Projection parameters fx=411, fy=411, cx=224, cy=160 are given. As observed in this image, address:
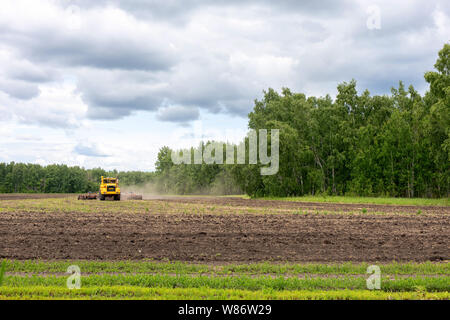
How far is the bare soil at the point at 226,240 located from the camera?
45.5 feet

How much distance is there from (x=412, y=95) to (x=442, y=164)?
2551 cm

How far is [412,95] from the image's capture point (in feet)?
A: 246

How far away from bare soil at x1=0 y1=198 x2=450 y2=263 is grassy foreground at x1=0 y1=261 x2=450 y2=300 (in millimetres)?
1426

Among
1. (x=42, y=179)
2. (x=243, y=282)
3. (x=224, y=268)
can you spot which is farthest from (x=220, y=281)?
(x=42, y=179)

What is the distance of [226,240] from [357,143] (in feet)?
175

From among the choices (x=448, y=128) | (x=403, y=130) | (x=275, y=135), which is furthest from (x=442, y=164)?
(x=275, y=135)

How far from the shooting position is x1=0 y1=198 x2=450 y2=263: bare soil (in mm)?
13875

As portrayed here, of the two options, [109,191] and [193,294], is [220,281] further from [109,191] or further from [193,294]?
[109,191]

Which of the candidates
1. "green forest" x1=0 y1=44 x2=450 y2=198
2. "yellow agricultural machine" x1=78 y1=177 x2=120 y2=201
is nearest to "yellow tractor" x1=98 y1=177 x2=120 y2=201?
"yellow agricultural machine" x1=78 y1=177 x2=120 y2=201

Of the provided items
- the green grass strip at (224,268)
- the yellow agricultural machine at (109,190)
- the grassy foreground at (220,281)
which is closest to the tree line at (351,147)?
the yellow agricultural machine at (109,190)

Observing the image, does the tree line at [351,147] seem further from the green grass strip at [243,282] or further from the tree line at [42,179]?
the tree line at [42,179]

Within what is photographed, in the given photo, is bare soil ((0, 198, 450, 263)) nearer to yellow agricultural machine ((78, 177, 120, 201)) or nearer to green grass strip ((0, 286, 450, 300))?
green grass strip ((0, 286, 450, 300))

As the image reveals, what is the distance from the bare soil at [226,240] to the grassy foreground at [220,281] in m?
1.43
